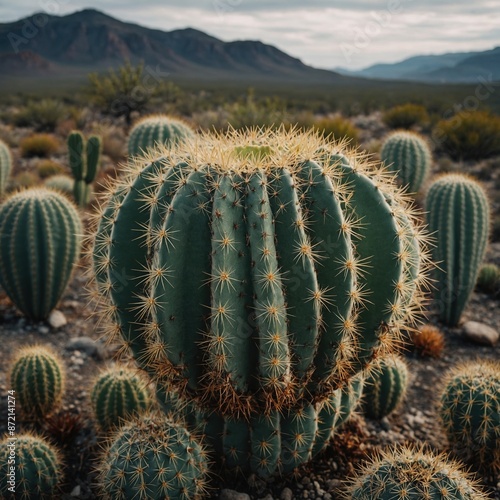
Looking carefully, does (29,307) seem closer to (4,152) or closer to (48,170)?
(4,152)

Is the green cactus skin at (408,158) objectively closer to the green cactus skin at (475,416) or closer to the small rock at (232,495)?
the green cactus skin at (475,416)

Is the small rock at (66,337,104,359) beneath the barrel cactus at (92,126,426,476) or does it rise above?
beneath

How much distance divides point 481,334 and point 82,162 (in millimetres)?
5429

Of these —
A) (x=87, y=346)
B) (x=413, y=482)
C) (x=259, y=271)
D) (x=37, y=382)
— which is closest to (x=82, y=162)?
(x=87, y=346)

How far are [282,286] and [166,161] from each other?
94 cm

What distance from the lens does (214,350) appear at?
240cm

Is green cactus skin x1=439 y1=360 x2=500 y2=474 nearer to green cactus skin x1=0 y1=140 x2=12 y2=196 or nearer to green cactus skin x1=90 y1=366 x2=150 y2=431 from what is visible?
green cactus skin x1=90 y1=366 x2=150 y2=431

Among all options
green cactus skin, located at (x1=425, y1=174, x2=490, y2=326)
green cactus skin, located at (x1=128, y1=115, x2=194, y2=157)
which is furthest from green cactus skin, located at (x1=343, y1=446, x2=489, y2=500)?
green cactus skin, located at (x1=128, y1=115, x2=194, y2=157)

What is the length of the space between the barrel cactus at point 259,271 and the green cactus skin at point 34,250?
2.60 meters

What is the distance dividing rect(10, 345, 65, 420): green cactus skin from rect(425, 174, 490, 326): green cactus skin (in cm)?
396

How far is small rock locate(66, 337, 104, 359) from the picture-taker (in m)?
4.68

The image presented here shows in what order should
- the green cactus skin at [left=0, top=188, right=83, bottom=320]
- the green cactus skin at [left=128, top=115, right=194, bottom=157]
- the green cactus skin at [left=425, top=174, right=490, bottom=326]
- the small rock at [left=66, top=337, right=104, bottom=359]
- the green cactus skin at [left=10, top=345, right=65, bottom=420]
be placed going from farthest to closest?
the green cactus skin at [left=128, top=115, right=194, bottom=157]
the green cactus skin at [left=425, top=174, right=490, bottom=326]
the green cactus skin at [left=0, top=188, right=83, bottom=320]
the small rock at [left=66, top=337, right=104, bottom=359]
the green cactus skin at [left=10, top=345, right=65, bottom=420]

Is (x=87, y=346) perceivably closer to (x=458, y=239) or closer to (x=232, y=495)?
(x=232, y=495)

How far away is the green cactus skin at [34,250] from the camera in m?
5.04
